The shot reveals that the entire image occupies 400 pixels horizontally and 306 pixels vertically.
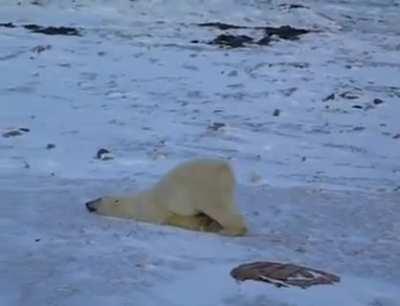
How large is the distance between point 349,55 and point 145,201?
8.84 metres

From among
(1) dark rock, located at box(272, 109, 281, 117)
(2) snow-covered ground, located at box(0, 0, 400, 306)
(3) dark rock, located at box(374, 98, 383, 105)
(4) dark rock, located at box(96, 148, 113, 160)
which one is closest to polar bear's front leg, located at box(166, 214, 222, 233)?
(2) snow-covered ground, located at box(0, 0, 400, 306)

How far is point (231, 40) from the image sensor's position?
15273 mm

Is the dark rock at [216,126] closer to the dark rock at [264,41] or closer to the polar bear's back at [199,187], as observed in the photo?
the polar bear's back at [199,187]

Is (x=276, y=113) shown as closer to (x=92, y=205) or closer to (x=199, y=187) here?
(x=92, y=205)

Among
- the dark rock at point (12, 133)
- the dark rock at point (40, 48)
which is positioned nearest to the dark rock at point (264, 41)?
the dark rock at point (40, 48)

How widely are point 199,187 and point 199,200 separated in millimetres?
68

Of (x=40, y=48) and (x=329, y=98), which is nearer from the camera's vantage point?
(x=329, y=98)

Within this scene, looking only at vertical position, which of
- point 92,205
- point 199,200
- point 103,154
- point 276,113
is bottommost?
point 276,113

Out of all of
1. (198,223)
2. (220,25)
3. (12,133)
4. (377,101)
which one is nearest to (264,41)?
(220,25)

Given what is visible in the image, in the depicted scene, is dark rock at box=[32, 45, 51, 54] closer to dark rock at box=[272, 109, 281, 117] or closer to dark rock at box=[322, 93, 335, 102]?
dark rock at box=[322, 93, 335, 102]

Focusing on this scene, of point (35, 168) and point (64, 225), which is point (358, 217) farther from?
point (35, 168)

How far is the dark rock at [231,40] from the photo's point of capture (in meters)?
14.9

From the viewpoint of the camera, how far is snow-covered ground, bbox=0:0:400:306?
4.43 metres

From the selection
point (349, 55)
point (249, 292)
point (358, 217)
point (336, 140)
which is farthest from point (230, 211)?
point (349, 55)
